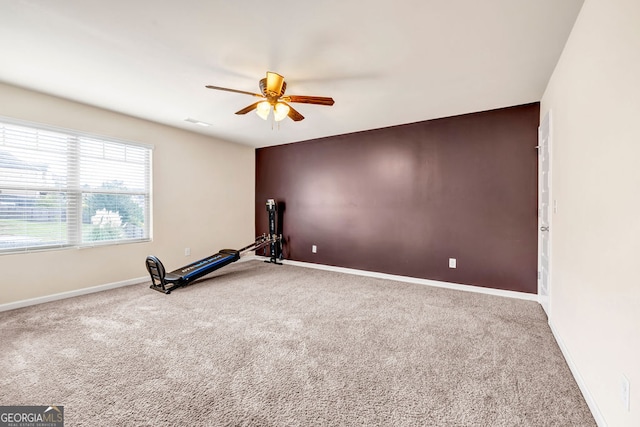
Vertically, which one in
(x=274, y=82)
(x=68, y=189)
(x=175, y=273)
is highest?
(x=274, y=82)

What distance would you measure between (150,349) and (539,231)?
429 centimetres

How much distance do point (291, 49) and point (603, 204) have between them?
7.64 ft

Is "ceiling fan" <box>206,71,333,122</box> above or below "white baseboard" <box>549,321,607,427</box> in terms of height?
above

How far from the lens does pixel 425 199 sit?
13.9 feet

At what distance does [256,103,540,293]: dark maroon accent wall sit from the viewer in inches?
141

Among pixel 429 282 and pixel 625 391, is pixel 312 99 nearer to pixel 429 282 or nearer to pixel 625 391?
pixel 625 391

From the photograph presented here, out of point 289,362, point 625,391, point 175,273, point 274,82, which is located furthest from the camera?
point 175,273

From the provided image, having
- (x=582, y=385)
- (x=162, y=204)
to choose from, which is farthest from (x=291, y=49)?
(x=162, y=204)

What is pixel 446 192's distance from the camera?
407 cm

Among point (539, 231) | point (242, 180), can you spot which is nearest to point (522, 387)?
point (539, 231)

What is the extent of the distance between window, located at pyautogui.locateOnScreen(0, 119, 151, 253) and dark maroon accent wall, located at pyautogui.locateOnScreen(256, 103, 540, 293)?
2.64m

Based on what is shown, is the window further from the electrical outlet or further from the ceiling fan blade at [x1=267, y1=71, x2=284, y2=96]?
the electrical outlet
